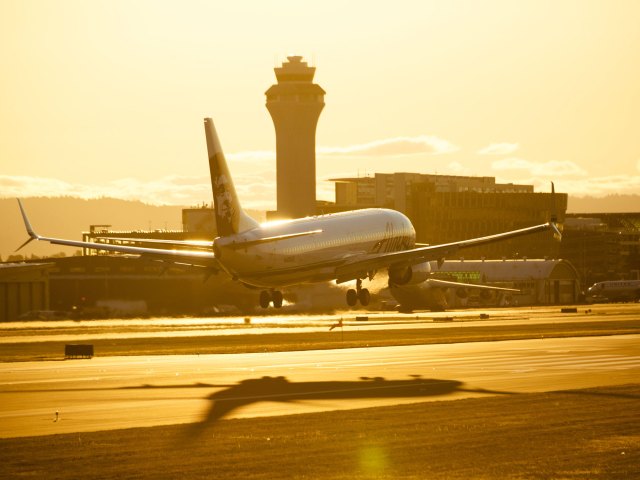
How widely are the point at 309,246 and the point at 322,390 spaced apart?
30618 millimetres

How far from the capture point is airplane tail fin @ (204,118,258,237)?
6938cm

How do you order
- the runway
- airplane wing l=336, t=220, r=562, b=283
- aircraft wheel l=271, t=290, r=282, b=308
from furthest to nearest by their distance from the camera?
aircraft wheel l=271, t=290, r=282, b=308
airplane wing l=336, t=220, r=562, b=283
the runway

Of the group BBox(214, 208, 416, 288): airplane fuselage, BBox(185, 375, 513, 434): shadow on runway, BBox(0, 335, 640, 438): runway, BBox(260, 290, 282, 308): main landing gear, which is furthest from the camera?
BBox(260, 290, 282, 308): main landing gear

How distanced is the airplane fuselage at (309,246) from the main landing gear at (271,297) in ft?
4.09

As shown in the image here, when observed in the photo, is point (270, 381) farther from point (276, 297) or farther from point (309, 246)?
point (309, 246)

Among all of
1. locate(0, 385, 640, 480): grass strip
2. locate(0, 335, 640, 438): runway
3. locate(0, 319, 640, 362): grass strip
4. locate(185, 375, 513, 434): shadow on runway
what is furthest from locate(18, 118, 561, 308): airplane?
locate(0, 385, 640, 480): grass strip

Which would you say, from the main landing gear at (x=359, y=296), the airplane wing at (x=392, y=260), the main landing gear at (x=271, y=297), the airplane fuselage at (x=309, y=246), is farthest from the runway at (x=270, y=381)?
the airplane wing at (x=392, y=260)

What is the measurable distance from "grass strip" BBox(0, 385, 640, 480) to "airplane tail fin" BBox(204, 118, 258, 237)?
1237 inches

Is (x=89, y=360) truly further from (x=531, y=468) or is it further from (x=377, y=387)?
(x=531, y=468)

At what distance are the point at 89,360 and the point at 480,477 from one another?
147 feet

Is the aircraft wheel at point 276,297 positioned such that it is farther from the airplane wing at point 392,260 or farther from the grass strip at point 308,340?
the airplane wing at point 392,260

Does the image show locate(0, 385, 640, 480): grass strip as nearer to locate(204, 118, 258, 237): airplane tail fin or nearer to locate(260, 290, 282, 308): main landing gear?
locate(204, 118, 258, 237): airplane tail fin

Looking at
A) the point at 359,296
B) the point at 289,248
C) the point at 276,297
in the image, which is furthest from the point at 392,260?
the point at 276,297

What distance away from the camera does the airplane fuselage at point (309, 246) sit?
7156 cm
